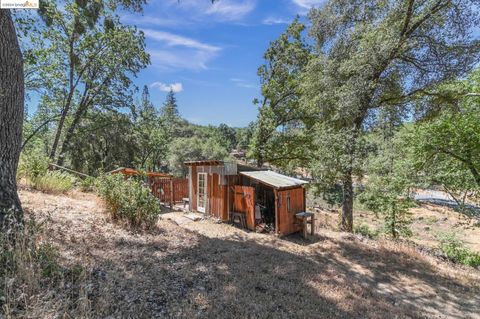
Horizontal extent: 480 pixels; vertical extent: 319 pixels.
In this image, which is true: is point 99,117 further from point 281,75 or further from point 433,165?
point 433,165

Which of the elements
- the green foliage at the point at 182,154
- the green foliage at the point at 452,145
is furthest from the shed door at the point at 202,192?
the green foliage at the point at 182,154

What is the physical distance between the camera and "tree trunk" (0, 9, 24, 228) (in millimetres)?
3090

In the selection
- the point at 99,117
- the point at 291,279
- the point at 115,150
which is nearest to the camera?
the point at 291,279

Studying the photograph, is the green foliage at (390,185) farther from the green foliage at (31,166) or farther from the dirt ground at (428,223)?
the green foliage at (31,166)

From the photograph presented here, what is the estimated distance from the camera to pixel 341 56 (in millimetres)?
8695

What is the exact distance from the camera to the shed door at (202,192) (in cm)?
1020

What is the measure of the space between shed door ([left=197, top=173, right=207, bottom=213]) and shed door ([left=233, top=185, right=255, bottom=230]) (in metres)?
1.55

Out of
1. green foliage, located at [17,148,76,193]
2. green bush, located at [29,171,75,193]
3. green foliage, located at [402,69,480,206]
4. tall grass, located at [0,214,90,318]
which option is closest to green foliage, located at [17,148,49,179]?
green foliage, located at [17,148,76,193]

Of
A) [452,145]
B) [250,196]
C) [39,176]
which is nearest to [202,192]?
[250,196]

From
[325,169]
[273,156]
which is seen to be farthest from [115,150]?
[325,169]

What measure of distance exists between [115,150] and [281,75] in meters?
13.3

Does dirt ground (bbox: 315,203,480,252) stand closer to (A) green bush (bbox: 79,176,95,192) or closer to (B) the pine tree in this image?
(A) green bush (bbox: 79,176,95,192)

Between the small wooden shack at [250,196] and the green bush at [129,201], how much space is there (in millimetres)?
3944

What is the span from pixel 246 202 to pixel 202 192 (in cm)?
239
